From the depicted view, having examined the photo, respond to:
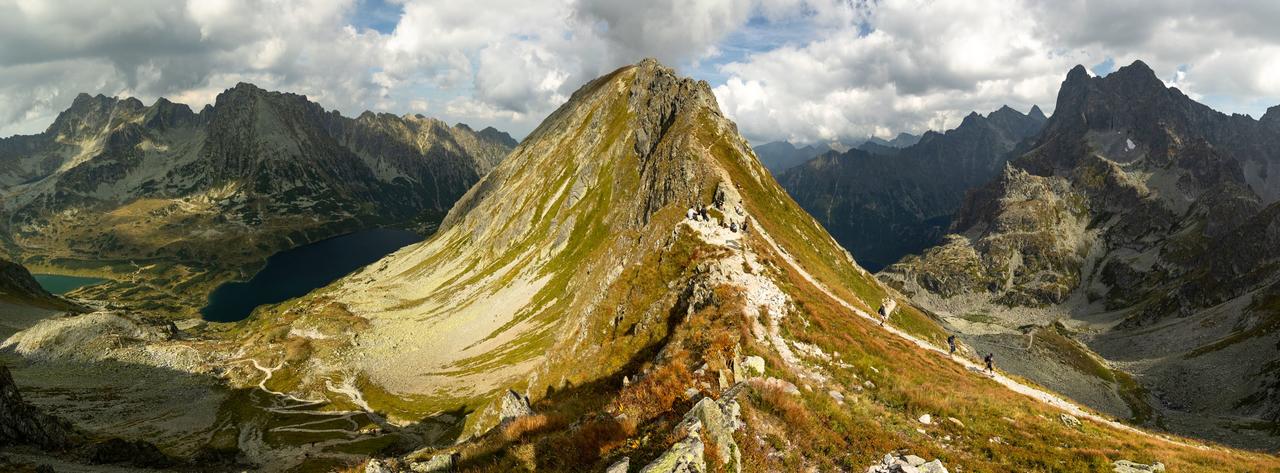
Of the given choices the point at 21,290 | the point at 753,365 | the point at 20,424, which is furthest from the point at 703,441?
the point at 21,290

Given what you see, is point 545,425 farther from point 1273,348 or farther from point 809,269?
point 1273,348

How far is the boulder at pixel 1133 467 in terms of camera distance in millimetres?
18312

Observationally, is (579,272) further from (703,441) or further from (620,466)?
(620,466)

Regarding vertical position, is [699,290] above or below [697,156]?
below

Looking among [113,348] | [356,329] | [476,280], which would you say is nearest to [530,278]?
[476,280]

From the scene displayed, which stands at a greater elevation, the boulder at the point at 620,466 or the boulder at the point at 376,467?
the boulder at the point at 620,466

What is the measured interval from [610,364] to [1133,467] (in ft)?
82.1

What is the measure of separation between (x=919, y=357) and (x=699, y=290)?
58.8 feet

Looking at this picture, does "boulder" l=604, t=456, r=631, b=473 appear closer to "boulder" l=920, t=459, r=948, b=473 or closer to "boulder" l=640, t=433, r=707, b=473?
"boulder" l=640, t=433, r=707, b=473

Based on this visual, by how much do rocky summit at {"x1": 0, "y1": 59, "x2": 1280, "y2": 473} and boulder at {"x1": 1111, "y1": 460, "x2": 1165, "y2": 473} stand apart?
0.30 m

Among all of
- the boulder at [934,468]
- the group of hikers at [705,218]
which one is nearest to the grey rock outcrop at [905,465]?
the boulder at [934,468]

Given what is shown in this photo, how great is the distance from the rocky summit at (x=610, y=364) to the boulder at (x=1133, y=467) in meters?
0.30

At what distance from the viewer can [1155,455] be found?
2120cm

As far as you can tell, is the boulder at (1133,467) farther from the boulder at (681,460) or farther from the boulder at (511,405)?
the boulder at (511,405)
